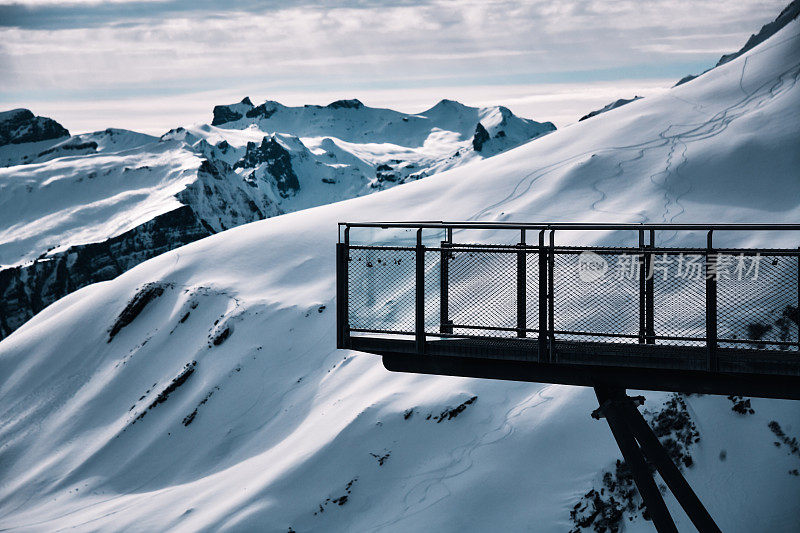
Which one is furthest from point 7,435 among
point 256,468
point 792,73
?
point 792,73

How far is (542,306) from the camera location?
12469mm

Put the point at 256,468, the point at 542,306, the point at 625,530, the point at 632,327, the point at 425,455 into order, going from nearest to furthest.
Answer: the point at 542,306
the point at 632,327
the point at 625,530
the point at 425,455
the point at 256,468

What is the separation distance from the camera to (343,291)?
13.5 meters

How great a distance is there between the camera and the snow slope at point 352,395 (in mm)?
21547

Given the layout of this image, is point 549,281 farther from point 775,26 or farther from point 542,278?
point 775,26

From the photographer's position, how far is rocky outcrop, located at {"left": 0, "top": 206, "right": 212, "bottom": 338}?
510 feet

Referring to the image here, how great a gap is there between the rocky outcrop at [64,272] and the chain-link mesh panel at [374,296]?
146 meters

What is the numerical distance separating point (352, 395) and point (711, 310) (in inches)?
755

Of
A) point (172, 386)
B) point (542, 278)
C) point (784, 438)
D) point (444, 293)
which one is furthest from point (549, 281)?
point (172, 386)

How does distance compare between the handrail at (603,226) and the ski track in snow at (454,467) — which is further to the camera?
the ski track in snow at (454,467)

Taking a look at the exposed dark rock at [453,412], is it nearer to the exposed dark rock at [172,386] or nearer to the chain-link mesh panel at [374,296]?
the chain-link mesh panel at [374,296]

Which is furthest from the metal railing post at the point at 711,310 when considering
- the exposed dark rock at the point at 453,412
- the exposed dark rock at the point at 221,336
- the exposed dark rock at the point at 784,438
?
the exposed dark rock at the point at 221,336

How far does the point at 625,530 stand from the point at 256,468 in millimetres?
13215

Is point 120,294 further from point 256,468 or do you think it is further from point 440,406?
point 440,406
